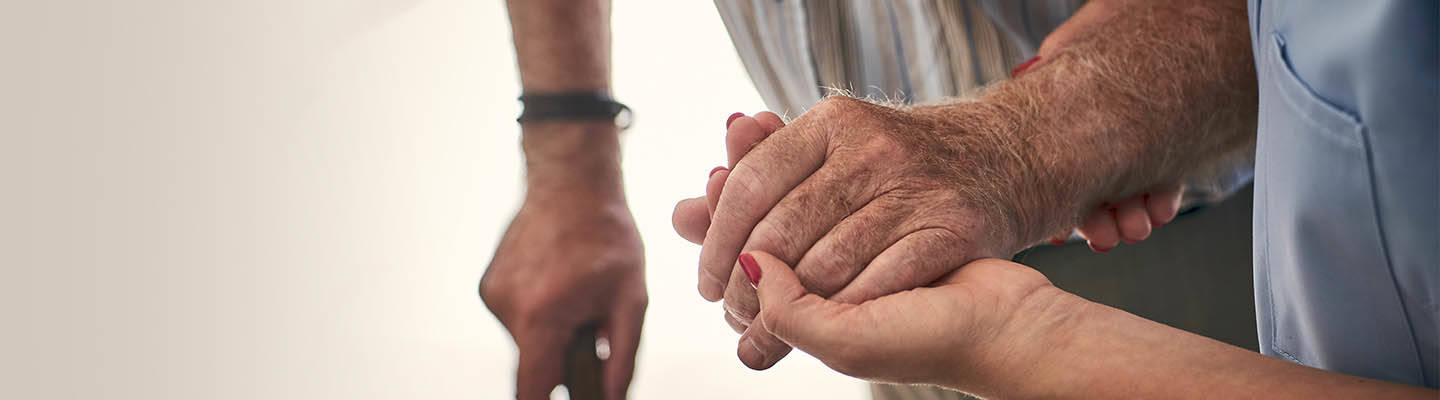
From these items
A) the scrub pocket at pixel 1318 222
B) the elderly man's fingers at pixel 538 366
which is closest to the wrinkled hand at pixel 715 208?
the elderly man's fingers at pixel 538 366

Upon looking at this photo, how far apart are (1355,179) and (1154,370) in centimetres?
12

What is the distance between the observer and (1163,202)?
815mm

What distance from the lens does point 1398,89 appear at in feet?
1.22

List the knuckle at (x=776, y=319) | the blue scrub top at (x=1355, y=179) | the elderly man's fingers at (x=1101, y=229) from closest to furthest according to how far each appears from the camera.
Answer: the blue scrub top at (x=1355, y=179) → the knuckle at (x=776, y=319) → the elderly man's fingers at (x=1101, y=229)

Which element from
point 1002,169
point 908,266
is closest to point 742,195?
point 908,266

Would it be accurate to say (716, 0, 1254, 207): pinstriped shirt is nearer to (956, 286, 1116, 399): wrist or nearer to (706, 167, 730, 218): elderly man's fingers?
(706, 167, 730, 218): elderly man's fingers

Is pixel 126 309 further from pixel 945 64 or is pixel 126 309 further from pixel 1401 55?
pixel 945 64

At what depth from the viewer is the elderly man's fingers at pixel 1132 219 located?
31.2 inches

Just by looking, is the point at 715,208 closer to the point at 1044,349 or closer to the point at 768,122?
the point at 768,122

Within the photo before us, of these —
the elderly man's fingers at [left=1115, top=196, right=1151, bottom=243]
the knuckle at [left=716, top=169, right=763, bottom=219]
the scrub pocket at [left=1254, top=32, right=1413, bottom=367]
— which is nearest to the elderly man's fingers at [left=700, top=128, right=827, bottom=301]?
the knuckle at [left=716, top=169, right=763, bottom=219]

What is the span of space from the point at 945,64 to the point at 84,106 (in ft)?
2.48

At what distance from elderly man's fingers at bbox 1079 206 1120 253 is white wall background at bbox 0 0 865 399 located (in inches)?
15.0

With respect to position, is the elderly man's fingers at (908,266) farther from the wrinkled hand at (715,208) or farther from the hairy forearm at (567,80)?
the hairy forearm at (567,80)

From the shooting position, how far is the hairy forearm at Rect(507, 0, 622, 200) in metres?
0.59
